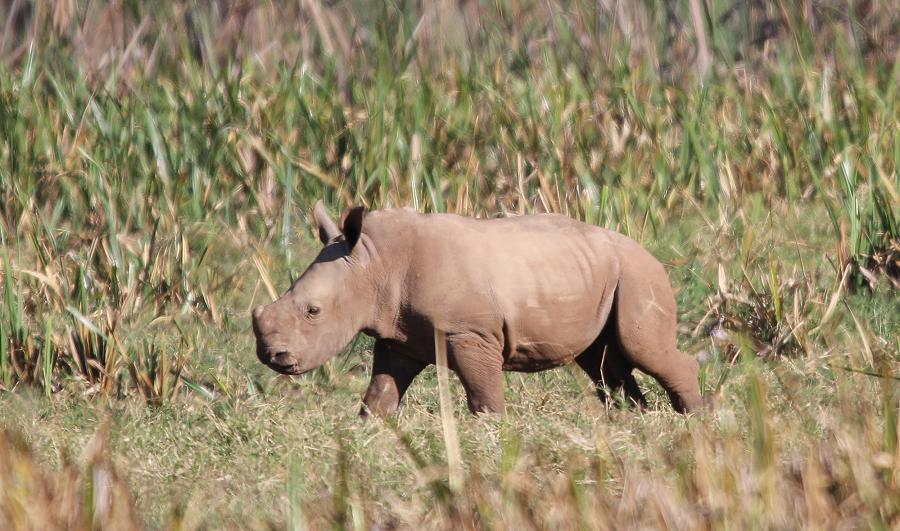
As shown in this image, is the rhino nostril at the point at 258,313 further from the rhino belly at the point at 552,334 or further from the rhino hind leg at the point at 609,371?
the rhino hind leg at the point at 609,371

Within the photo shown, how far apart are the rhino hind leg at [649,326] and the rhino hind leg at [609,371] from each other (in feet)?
0.37

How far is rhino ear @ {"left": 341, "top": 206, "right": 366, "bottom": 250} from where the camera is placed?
4.33 meters

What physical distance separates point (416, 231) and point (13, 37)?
512 centimetres

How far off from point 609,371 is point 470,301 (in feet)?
2.49

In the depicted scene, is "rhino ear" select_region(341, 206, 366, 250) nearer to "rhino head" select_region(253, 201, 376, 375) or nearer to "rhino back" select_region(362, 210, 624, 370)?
"rhino head" select_region(253, 201, 376, 375)

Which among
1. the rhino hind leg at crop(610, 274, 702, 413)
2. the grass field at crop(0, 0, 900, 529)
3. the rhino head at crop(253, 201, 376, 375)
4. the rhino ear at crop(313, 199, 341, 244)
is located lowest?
the grass field at crop(0, 0, 900, 529)

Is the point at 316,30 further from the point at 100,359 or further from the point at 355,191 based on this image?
the point at 100,359

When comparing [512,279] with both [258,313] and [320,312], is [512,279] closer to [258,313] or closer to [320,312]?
[320,312]

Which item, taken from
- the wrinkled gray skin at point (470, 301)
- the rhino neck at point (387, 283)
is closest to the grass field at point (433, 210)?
the wrinkled gray skin at point (470, 301)

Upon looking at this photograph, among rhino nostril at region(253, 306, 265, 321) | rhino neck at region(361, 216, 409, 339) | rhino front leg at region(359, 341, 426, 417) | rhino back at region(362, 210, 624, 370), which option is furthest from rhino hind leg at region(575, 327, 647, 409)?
rhino nostril at region(253, 306, 265, 321)

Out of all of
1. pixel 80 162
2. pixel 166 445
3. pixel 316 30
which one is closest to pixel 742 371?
pixel 166 445

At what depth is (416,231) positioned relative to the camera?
4488mm

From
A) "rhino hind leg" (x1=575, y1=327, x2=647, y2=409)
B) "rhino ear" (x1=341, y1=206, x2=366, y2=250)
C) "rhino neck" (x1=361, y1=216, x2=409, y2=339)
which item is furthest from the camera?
"rhino hind leg" (x1=575, y1=327, x2=647, y2=409)

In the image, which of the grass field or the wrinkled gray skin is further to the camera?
the wrinkled gray skin
